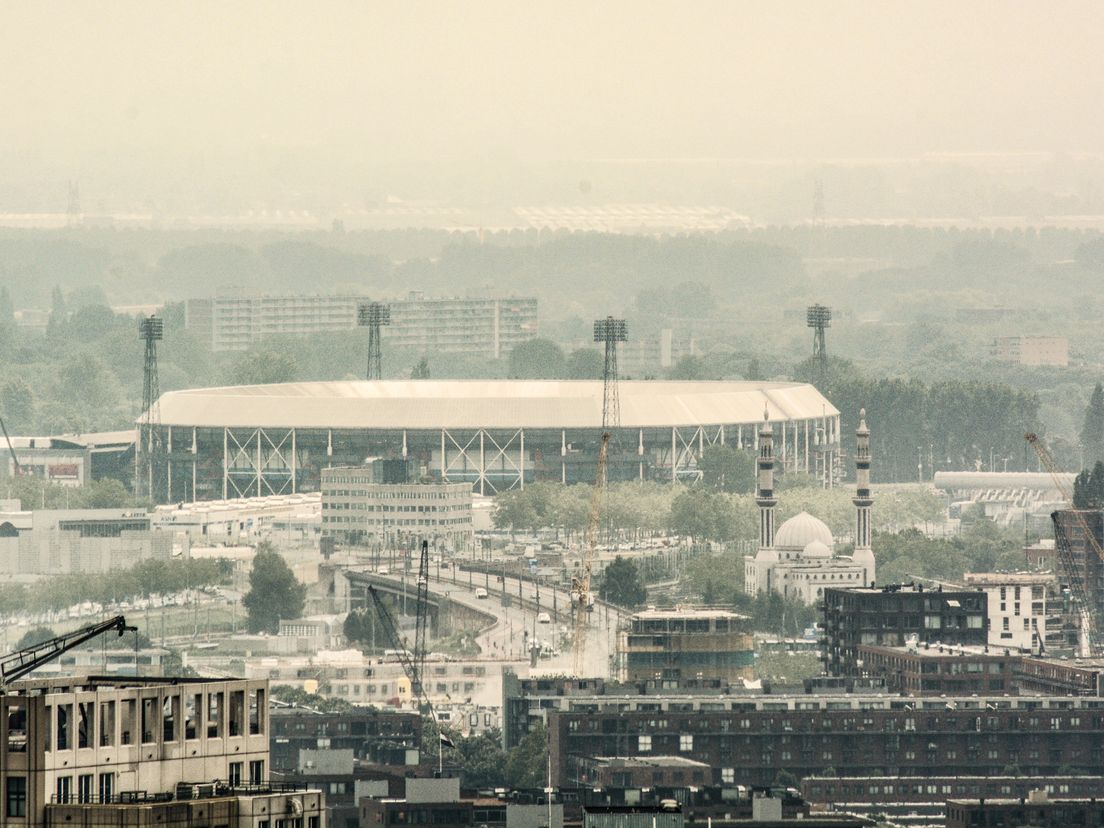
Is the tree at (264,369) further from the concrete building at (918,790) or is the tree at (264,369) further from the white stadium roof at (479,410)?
the concrete building at (918,790)

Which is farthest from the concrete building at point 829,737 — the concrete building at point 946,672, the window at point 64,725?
the window at point 64,725

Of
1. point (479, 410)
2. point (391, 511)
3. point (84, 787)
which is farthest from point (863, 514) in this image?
point (84, 787)

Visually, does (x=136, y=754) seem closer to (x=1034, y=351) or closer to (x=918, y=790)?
(x=918, y=790)

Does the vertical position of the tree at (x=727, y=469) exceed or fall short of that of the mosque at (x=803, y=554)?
it exceeds it

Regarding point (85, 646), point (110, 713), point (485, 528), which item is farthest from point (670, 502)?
point (110, 713)

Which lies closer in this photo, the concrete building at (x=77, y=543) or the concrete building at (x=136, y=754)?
the concrete building at (x=136, y=754)

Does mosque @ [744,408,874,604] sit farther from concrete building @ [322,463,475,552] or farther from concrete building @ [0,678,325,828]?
concrete building @ [0,678,325,828]

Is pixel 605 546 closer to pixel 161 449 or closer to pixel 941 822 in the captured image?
pixel 161 449
